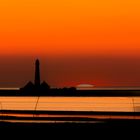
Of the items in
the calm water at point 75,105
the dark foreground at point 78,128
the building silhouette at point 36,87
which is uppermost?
the building silhouette at point 36,87

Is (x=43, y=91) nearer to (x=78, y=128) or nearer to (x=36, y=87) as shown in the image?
(x=36, y=87)

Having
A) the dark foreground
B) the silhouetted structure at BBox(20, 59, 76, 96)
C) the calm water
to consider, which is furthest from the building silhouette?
the dark foreground

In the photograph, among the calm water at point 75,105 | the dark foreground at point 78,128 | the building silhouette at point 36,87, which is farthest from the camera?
the building silhouette at point 36,87

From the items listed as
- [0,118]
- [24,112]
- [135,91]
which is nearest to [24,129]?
[0,118]

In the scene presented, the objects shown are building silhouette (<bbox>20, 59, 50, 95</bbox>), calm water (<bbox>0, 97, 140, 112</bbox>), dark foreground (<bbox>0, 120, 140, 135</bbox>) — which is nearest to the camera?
dark foreground (<bbox>0, 120, 140, 135</bbox>)

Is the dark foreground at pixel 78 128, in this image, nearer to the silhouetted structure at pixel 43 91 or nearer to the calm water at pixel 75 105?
the calm water at pixel 75 105

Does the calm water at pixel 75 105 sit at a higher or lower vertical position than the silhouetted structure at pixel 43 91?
lower

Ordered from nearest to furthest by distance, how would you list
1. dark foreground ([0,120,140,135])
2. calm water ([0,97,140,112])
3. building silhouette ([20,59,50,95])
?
dark foreground ([0,120,140,135]) < calm water ([0,97,140,112]) < building silhouette ([20,59,50,95])

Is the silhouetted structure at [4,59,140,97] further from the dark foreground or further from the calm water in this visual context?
the dark foreground

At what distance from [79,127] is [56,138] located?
2.37 metres

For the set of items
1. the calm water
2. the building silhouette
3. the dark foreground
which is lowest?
the dark foreground

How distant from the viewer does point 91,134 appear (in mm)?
21641

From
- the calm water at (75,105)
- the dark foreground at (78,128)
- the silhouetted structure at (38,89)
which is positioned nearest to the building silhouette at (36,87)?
the silhouetted structure at (38,89)

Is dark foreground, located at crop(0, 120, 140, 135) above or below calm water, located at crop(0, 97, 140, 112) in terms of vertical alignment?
below
